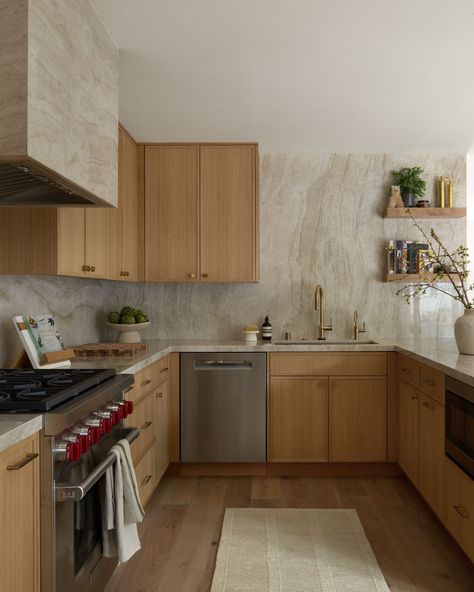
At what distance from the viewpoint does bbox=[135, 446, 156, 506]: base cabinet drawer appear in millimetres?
2746

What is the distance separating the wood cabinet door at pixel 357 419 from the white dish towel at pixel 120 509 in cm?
195

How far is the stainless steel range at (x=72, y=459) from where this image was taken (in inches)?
61.0

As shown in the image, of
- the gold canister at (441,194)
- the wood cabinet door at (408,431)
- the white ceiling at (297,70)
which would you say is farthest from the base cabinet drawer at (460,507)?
the gold canister at (441,194)

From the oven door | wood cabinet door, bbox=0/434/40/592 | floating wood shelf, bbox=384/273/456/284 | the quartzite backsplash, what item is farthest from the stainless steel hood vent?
floating wood shelf, bbox=384/273/456/284

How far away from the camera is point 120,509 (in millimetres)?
1881

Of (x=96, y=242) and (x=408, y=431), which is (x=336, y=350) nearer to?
(x=408, y=431)

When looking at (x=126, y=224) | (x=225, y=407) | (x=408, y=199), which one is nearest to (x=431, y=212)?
(x=408, y=199)

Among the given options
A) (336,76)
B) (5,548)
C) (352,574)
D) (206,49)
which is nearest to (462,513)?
(352,574)

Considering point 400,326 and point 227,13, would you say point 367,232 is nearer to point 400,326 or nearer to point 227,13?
point 400,326

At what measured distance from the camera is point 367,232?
4238 mm

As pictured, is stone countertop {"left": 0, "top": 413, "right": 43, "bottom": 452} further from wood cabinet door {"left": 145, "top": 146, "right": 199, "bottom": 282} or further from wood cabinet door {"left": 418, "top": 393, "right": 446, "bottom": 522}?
wood cabinet door {"left": 145, "top": 146, "right": 199, "bottom": 282}

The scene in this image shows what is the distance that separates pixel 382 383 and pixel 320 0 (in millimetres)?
2448

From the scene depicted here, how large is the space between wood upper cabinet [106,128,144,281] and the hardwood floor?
1487 millimetres

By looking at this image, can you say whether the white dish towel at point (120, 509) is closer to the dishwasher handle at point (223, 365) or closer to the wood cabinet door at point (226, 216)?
the dishwasher handle at point (223, 365)
